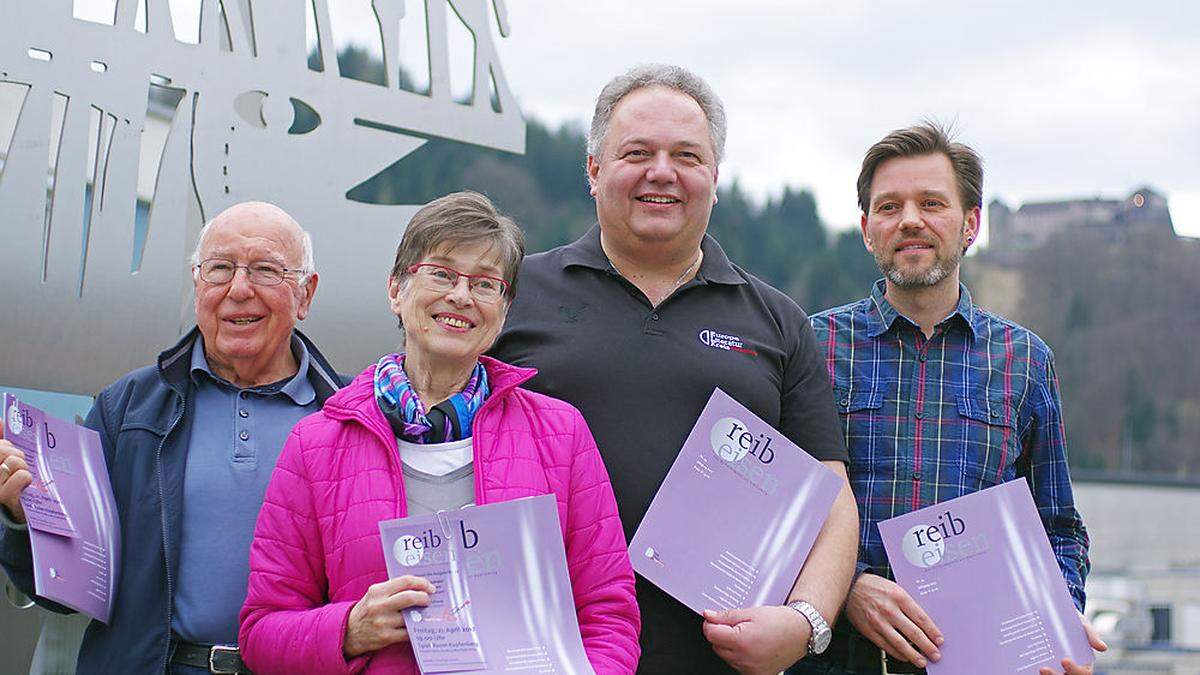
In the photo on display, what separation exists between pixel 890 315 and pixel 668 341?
2.57 feet

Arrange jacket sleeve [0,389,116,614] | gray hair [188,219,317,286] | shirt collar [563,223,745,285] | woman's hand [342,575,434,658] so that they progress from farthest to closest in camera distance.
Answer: shirt collar [563,223,745,285] → gray hair [188,219,317,286] → jacket sleeve [0,389,116,614] → woman's hand [342,575,434,658]

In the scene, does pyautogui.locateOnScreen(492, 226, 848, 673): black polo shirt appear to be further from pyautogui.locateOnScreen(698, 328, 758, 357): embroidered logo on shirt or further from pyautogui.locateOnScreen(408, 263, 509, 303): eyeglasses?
pyautogui.locateOnScreen(408, 263, 509, 303): eyeglasses

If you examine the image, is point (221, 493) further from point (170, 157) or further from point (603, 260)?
point (170, 157)

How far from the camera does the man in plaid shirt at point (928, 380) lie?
3271 millimetres

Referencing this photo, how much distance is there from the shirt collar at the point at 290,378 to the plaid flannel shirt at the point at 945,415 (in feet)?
4.64

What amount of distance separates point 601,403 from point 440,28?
234 cm

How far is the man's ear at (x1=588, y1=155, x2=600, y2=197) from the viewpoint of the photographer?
3095 mm

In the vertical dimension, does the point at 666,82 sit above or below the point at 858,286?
below

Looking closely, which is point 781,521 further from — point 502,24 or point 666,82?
point 502,24

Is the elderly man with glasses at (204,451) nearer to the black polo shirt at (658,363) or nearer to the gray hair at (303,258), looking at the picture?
the gray hair at (303,258)

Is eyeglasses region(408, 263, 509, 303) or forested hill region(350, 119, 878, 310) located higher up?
forested hill region(350, 119, 878, 310)

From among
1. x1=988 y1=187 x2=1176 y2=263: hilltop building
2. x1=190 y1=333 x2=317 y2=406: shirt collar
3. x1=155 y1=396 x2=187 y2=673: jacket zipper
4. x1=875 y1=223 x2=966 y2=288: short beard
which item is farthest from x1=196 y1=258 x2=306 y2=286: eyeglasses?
Result: x1=988 y1=187 x2=1176 y2=263: hilltop building

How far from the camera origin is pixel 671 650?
2863 millimetres

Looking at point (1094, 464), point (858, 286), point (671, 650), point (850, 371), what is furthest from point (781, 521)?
point (858, 286)
